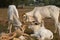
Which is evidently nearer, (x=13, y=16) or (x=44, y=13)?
(x=13, y=16)

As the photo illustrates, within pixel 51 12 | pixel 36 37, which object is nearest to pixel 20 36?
pixel 36 37

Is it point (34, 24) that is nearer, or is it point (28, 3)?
point (34, 24)

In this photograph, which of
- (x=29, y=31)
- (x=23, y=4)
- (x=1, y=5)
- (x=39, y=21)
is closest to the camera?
(x=29, y=31)

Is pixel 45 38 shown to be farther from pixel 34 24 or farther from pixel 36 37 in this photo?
pixel 34 24

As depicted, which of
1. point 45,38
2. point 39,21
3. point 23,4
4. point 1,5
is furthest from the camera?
point 23,4

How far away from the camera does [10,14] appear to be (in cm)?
876

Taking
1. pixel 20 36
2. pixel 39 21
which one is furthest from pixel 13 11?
pixel 20 36

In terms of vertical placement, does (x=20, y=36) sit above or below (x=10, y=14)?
below

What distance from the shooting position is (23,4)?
26656 millimetres

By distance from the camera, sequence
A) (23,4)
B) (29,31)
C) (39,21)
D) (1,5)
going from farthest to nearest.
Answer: (23,4) → (1,5) → (39,21) → (29,31)

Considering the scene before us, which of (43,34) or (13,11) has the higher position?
(13,11)

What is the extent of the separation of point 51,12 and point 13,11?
56.4 inches

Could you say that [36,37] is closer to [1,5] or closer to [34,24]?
[34,24]

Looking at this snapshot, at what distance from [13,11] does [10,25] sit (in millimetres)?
576
